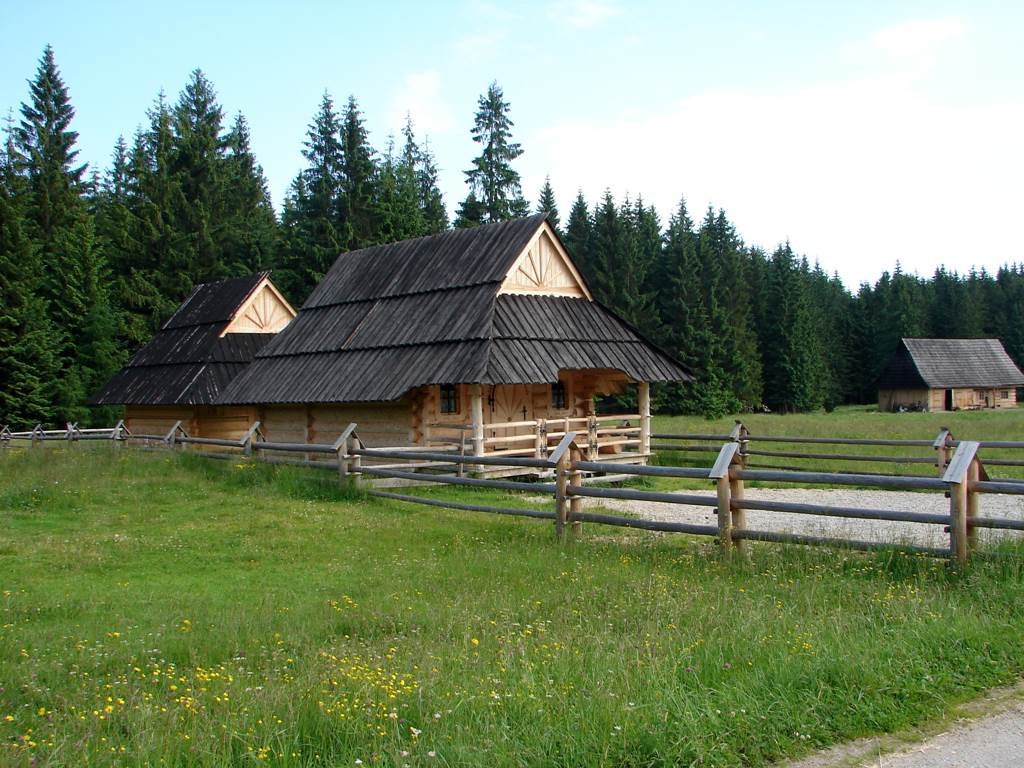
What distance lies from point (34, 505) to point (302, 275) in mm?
38236

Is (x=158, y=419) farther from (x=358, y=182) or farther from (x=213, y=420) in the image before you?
(x=358, y=182)

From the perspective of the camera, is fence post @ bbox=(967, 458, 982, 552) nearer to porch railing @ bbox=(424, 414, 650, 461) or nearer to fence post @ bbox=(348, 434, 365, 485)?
fence post @ bbox=(348, 434, 365, 485)

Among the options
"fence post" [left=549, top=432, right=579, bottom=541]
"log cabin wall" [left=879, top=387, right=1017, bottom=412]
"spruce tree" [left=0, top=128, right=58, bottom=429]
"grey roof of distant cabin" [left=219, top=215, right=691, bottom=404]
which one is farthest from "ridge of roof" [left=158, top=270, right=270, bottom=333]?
"log cabin wall" [left=879, top=387, right=1017, bottom=412]

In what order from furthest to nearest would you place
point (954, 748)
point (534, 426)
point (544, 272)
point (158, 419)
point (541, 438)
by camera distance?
point (158, 419)
point (544, 272)
point (534, 426)
point (541, 438)
point (954, 748)

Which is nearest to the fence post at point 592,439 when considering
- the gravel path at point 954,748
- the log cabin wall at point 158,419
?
the log cabin wall at point 158,419

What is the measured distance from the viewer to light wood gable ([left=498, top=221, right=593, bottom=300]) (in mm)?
25203

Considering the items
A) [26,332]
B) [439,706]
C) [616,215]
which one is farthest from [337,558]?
[616,215]

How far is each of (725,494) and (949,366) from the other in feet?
205

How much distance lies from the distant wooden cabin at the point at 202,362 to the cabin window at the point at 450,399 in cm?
991

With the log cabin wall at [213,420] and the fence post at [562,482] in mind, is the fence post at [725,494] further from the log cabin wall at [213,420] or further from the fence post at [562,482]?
the log cabin wall at [213,420]

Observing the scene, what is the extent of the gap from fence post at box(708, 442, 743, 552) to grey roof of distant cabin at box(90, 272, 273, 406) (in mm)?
23628

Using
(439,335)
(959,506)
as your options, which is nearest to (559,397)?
(439,335)

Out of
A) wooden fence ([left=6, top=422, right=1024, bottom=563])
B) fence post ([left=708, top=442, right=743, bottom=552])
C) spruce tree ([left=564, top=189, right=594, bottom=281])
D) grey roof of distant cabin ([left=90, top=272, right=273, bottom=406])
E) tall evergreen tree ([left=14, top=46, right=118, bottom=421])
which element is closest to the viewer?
wooden fence ([left=6, top=422, right=1024, bottom=563])

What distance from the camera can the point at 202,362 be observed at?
3303cm
